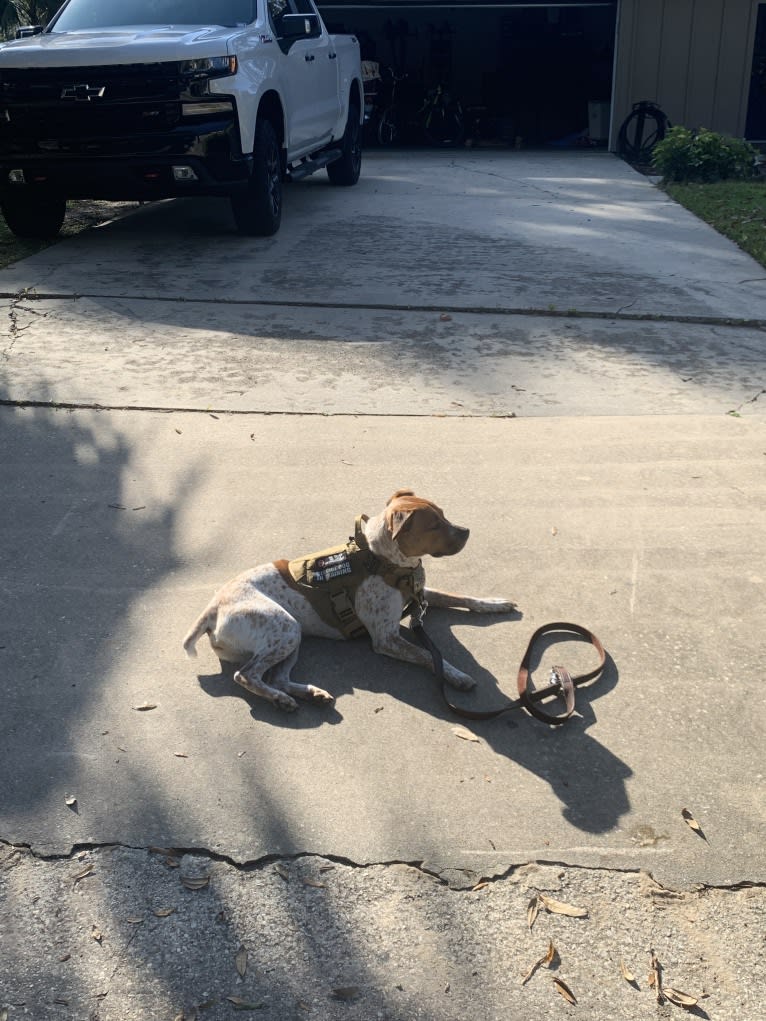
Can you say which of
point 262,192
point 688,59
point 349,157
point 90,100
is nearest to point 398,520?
point 90,100

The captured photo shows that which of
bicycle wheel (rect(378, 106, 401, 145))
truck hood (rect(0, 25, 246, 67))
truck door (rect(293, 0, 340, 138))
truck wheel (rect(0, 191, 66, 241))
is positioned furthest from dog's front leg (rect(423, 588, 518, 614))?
bicycle wheel (rect(378, 106, 401, 145))

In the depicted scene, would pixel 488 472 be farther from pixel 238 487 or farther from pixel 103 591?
pixel 103 591

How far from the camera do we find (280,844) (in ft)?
8.24

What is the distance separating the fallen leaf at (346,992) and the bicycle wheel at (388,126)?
1746 cm

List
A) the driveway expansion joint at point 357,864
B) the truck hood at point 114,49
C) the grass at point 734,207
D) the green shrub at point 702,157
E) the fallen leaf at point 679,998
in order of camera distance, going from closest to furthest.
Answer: the fallen leaf at point 679,998 → the driveway expansion joint at point 357,864 → the truck hood at point 114,49 → the grass at point 734,207 → the green shrub at point 702,157

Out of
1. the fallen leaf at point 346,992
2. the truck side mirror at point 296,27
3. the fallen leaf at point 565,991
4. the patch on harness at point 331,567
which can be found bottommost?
the fallen leaf at point 565,991

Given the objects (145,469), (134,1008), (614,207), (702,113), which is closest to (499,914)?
(134,1008)

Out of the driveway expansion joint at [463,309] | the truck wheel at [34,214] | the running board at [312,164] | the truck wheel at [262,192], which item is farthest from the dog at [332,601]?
the running board at [312,164]

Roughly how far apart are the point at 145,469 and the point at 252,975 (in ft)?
8.92

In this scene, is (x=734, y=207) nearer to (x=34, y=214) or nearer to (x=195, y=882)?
(x=34, y=214)

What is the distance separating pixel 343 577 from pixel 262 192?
611cm

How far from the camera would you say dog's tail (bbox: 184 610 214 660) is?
123 inches

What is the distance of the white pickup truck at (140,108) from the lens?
24.8 ft

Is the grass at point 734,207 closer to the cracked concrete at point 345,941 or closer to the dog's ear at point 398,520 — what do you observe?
the dog's ear at point 398,520
